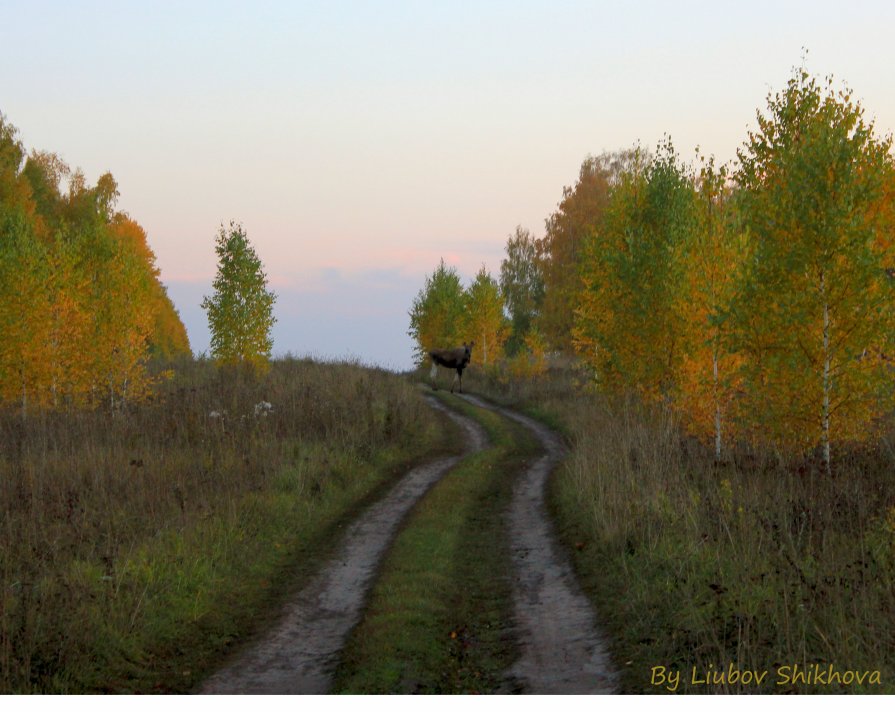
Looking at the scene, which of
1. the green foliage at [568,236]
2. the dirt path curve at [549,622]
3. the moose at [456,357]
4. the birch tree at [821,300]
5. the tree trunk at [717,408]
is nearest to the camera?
the dirt path curve at [549,622]

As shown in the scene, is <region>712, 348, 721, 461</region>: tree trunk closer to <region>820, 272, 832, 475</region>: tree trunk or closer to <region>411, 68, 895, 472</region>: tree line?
<region>411, 68, 895, 472</region>: tree line

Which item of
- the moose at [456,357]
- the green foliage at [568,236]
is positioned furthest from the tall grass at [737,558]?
the green foliage at [568,236]

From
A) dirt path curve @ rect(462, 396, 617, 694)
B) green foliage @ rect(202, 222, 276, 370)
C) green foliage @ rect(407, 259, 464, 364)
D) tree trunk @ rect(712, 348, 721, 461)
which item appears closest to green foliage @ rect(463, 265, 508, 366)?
green foliage @ rect(407, 259, 464, 364)

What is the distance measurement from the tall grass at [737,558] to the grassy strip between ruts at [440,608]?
1.38 metres

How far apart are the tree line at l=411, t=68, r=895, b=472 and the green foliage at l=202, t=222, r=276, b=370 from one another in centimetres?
1407

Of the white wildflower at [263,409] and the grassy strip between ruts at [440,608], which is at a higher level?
the white wildflower at [263,409]

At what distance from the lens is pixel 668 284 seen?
64.8 feet

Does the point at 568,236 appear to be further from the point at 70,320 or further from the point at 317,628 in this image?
the point at 317,628

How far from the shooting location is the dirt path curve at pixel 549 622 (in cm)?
778

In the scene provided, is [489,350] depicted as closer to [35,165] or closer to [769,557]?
[35,165]

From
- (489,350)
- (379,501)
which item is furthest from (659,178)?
(489,350)

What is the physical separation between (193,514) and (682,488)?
8731 mm

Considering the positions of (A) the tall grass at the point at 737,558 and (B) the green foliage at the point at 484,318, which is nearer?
(A) the tall grass at the point at 737,558

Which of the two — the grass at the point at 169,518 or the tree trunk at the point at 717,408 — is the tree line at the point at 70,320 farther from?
the tree trunk at the point at 717,408
